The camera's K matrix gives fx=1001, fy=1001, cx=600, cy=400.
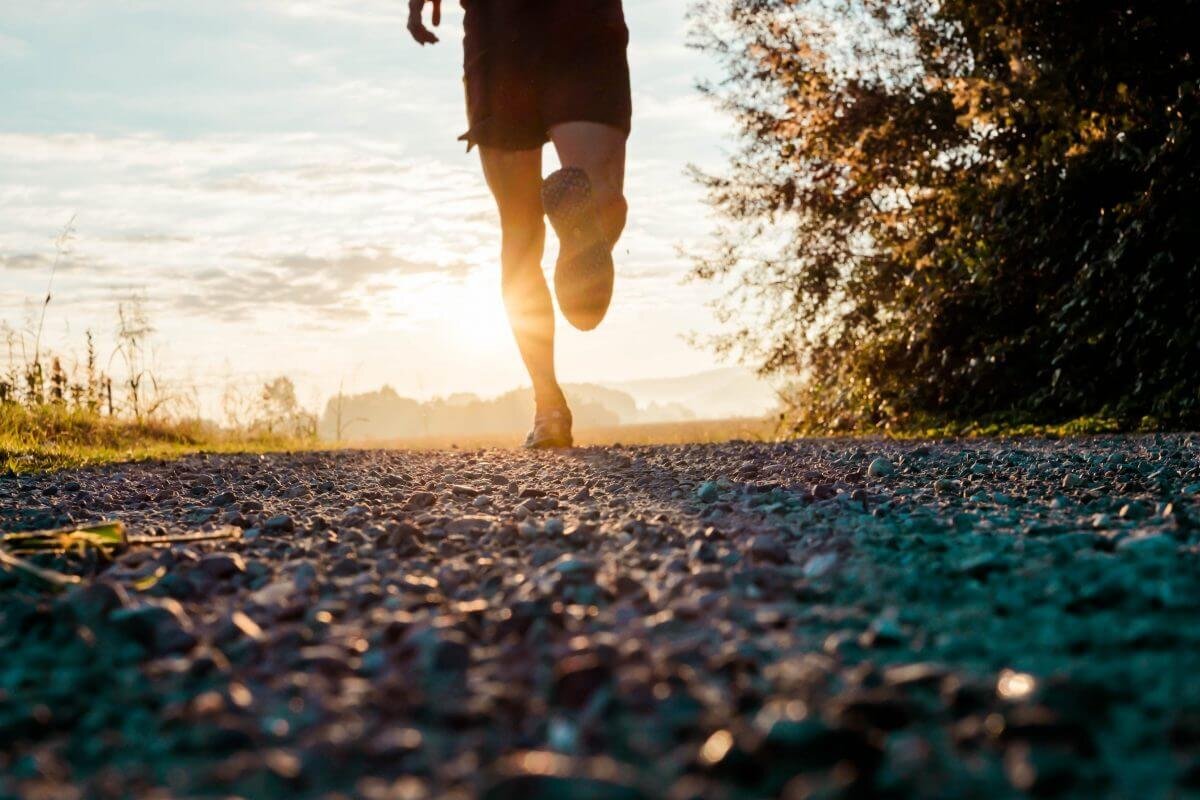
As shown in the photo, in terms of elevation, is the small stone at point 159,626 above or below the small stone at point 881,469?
below

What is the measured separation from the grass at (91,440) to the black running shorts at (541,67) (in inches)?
108

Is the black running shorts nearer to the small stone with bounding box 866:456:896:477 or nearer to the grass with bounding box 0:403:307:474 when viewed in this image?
the small stone with bounding box 866:456:896:477

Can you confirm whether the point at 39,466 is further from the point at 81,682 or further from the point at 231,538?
the point at 81,682

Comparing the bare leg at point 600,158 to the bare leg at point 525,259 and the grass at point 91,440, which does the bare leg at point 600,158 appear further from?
the grass at point 91,440

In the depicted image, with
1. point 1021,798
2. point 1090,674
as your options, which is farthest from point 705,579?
point 1021,798

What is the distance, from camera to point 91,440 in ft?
22.4

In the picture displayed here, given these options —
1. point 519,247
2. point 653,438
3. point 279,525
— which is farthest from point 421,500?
point 653,438

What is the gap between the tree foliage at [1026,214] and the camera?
6.05 metres

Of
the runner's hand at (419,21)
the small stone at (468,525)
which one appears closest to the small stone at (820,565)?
the small stone at (468,525)

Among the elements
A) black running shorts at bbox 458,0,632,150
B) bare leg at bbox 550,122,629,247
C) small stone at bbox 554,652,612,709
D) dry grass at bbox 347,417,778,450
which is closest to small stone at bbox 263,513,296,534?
small stone at bbox 554,652,612,709

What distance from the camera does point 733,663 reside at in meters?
1.17

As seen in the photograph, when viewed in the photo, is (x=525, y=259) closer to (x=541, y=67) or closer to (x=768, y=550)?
(x=541, y=67)

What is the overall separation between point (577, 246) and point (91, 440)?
441 centimetres

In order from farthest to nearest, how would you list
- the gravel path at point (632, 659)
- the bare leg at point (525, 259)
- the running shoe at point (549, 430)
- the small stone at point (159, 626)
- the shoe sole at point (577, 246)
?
1. the running shoe at point (549, 430)
2. the bare leg at point (525, 259)
3. the shoe sole at point (577, 246)
4. the small stone at point (159, 626)
5. the gravel path at point (632, 659)
